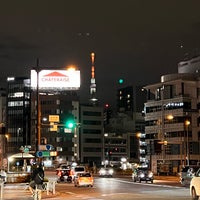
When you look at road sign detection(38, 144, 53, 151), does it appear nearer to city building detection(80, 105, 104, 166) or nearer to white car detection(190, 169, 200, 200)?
white car detection(190, 169, 200, 200)

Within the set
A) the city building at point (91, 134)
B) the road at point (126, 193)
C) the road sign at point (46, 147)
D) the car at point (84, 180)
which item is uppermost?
the city building at point (91, 134)

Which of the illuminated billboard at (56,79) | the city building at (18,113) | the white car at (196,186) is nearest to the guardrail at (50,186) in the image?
the white car at (196,186)

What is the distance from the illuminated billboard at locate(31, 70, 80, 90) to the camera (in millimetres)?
54312

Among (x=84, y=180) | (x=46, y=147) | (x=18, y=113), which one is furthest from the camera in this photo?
(x=18, y=113)

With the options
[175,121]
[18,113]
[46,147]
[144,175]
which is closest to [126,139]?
[18,113]

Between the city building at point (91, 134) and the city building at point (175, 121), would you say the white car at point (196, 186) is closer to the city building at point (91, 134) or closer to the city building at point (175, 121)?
the city building at point (175, 121)

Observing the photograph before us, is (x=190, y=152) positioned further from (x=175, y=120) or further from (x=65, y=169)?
(x=65, y=169)

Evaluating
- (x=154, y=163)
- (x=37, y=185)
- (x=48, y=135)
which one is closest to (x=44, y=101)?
(x=48, y=135)

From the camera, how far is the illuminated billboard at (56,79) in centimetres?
5431

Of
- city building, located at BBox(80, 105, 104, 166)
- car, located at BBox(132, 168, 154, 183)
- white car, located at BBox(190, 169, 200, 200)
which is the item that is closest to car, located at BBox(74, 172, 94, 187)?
car, located at BBox(132, 168, 154, 183)

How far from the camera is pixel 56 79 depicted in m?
55.3

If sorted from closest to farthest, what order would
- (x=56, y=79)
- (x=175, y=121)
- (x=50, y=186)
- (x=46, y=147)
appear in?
(x=50, y=186) < (x=46, y=147) < (x=56, y=79) < (x=175, y=121)

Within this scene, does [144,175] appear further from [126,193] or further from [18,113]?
[18,113]

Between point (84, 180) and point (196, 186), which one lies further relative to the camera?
point (84, 180)
